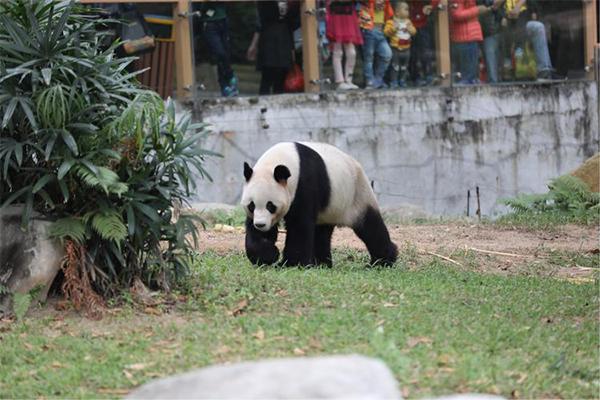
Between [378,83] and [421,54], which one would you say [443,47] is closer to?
[421,54]

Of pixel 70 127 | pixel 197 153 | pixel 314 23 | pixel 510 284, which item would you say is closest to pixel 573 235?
pixel 510 284

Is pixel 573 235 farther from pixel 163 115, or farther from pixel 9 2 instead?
pixel 9 2

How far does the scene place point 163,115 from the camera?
8297 mm

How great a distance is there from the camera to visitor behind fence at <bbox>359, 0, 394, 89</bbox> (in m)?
15.9

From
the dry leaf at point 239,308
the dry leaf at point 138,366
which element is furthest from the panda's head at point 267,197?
the dry leaf at point 138,366

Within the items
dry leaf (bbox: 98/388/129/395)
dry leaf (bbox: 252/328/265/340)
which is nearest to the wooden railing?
dry leaf (bbox: 252/328/265/340)

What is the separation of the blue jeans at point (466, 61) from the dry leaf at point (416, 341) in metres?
10.1

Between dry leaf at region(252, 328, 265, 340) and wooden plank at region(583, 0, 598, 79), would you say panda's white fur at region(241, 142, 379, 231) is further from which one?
wooden plank at region(583, 0, 598, 79)

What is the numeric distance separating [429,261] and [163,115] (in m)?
3.75

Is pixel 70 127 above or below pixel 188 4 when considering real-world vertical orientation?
below

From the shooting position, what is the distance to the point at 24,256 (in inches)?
305

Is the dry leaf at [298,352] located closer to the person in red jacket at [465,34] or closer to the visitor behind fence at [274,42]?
the visitor behind fence at [274,42]

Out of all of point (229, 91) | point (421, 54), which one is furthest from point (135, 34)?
point (421, 54)

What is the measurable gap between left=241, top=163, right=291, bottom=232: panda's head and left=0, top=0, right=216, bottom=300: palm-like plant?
150cm
